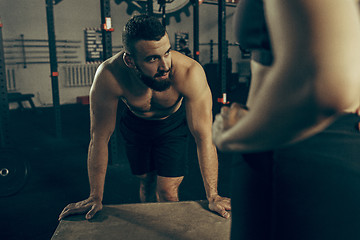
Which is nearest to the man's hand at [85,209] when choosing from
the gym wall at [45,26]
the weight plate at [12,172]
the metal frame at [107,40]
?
the weight plate at [12,172]

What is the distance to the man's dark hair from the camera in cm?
137

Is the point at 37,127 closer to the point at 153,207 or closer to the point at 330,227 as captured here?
the point at 153,207

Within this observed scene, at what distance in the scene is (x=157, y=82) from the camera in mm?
1483

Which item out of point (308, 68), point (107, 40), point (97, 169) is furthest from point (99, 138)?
point (107, 40)

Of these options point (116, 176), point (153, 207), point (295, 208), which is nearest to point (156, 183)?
point (153, 207)

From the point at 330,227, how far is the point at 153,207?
1.13 m

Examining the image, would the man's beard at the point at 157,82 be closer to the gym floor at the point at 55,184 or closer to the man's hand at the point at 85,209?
the man's hand at the point at 85,209

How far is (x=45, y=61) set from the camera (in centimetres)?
720

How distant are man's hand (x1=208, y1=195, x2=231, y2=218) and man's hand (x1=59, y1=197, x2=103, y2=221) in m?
0.52

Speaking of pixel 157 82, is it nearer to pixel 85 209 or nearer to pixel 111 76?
pixel 111 76

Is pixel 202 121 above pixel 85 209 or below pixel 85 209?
above

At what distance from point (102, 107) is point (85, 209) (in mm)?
466

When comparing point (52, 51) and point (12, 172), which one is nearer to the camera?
point (12, 172)

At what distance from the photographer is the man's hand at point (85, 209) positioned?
138cm
